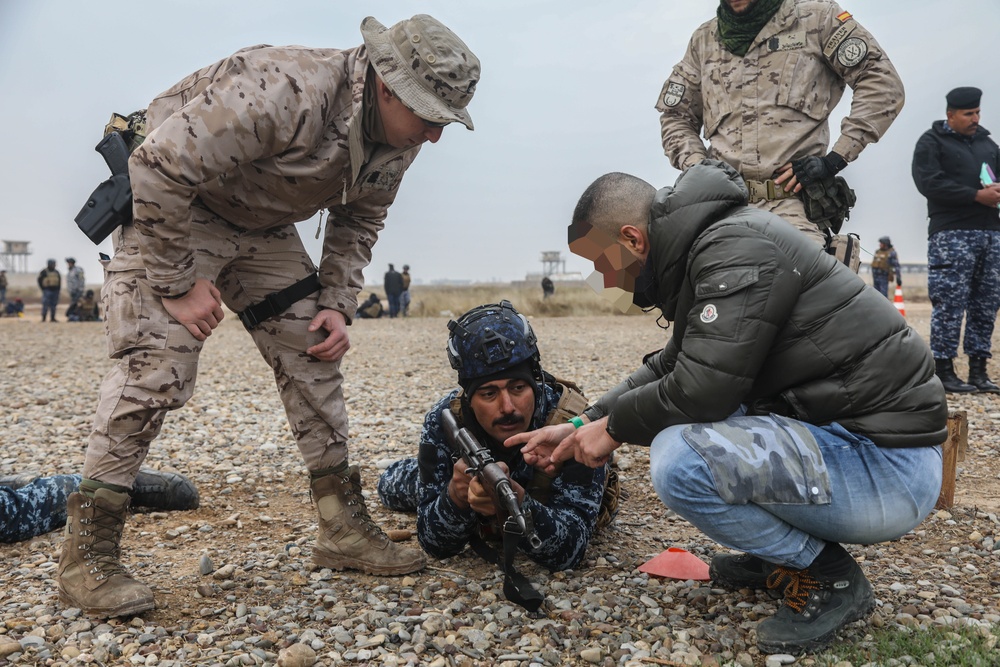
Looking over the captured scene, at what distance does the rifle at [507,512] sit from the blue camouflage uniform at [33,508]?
2281mm

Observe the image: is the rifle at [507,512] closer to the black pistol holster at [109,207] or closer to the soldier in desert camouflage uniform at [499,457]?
the soldier in desert camouflage uniform at [499,457]

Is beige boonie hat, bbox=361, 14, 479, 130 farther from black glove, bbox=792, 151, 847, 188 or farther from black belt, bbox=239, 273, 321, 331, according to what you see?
black glove, bbox=792, 151, 847, 188

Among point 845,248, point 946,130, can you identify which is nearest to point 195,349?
point 845,248

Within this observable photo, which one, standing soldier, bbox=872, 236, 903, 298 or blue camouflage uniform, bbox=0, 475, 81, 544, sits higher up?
standing soldier, bbox=872, 236, 903, 298

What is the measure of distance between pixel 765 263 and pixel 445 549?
1905 millimetres

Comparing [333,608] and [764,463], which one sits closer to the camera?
[764,463]

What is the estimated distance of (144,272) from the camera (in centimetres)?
300

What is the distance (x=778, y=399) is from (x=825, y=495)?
13.7 inches

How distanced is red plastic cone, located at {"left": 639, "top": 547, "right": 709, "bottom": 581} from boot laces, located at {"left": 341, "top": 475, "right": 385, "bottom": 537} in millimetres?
1186

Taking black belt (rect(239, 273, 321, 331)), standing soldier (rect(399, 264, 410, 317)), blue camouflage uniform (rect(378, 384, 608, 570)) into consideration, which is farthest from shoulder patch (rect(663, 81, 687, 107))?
standing soldier (rect(399, 264, 410, 317))

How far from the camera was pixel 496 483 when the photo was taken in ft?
9.25

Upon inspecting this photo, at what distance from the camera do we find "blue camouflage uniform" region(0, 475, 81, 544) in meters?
3.87

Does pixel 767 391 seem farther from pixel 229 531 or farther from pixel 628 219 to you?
pixel 229 531

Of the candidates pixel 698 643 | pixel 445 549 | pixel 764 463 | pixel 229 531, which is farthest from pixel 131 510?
pixel 764 463
